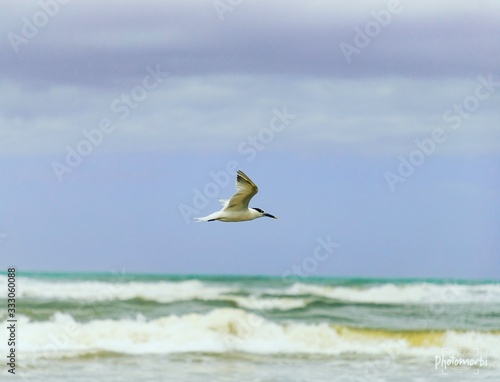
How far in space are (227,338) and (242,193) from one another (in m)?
9.19

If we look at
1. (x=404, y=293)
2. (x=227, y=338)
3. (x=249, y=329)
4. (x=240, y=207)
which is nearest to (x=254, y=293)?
(x=404, y=293)

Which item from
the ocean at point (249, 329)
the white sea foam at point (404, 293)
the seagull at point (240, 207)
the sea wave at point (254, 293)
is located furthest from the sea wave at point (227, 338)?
the seagull at point (240, 207)

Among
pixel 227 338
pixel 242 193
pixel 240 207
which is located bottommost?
pixel 227 338

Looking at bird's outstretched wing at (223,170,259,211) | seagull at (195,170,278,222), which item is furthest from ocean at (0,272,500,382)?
bird's outstretched wing at (223,170,259,211)

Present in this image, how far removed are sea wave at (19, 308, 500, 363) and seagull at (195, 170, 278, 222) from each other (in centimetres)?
616

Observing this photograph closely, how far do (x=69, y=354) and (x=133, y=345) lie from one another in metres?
2.35

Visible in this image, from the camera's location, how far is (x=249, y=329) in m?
26.1

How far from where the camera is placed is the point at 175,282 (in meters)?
33.8

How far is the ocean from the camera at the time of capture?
819 inches

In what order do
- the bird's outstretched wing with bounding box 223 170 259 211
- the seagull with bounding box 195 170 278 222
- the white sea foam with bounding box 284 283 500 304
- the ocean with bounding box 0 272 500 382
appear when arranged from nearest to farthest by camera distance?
the bird's outstretched wing with bounding box 223 170 259 211
the seagull with bounding box 195 170 278 222
the ocean with bounding box 0 272 500 382
the white sea foam with bounding box 284 283 500 304

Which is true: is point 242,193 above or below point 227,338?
above

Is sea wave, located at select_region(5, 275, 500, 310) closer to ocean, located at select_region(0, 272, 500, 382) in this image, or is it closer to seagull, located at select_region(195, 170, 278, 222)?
ocean, located at select_region(0, 272, 500, 382)

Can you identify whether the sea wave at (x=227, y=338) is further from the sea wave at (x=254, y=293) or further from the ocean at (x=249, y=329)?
the sea wave at (x=254, y=293)

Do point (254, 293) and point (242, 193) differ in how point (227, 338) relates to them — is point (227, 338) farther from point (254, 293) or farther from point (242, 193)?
point (242, 193)
